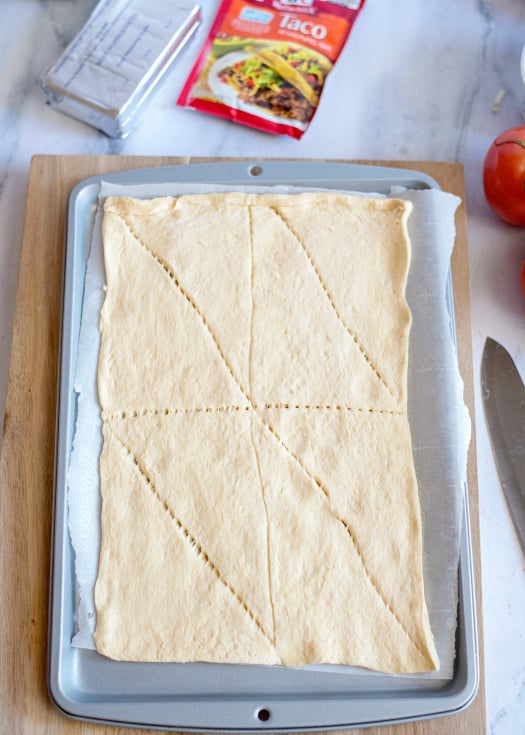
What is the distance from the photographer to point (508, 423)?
1421mm

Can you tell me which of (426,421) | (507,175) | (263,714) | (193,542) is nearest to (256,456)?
(193,542)

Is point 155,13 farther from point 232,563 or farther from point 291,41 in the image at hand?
point 232,563

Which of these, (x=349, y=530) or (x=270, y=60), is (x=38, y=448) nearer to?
(x=349, y=530)

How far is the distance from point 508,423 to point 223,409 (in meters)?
0.55

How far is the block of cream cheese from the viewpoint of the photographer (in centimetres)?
162

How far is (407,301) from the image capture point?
1439 millimetres

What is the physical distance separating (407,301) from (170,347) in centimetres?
47

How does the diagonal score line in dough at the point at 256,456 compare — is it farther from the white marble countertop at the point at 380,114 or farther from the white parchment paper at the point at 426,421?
the white marble countertop at the point at 380,114

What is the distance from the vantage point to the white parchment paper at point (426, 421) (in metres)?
1.26

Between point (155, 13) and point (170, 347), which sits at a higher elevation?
point (155, 13)

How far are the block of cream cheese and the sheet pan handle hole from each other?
121 centimetres

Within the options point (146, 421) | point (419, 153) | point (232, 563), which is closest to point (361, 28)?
point (419, 153)

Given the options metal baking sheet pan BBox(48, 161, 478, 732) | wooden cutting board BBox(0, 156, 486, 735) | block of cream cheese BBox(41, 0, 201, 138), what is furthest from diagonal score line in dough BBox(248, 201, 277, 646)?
block of cream cheese BBox(41, 0, 201, 138)

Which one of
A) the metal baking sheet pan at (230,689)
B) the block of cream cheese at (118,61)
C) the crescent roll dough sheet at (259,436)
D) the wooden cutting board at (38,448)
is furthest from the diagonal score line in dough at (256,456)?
the block of cream cheese at (118,61)
